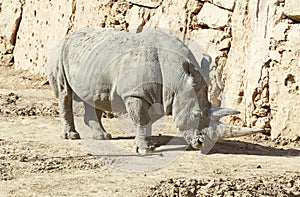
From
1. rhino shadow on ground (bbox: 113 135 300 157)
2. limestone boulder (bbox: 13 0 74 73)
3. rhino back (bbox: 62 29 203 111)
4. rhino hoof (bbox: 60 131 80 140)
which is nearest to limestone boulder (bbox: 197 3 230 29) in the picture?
rhino shadow on ground (bbox: 113 135 300 157)

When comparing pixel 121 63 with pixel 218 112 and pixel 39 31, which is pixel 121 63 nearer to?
pixel 218 112

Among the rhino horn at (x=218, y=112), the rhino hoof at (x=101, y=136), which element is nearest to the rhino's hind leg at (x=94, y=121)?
the rhino hoof at (x=101, y=136)

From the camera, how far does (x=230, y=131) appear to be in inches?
313

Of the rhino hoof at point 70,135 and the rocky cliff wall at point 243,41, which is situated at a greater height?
the rocky cliff wall at point 243,41

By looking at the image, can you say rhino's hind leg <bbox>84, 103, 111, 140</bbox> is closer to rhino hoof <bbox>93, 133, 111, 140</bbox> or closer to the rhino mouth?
rhino hoof <bbox>93, 133, 111, 140</bbox>

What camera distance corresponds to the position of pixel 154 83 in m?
7.84

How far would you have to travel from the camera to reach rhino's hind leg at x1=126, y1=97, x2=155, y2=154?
311 inches

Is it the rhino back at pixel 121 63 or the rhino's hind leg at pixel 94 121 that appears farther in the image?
the rhino's hind leg at pixel 94 121

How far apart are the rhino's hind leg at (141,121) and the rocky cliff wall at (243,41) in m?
1.97

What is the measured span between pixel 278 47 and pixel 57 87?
2.85m

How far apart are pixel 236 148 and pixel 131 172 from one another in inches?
77.5

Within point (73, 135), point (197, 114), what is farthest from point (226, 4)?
point (73, 135)

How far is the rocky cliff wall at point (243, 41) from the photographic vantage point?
902cm

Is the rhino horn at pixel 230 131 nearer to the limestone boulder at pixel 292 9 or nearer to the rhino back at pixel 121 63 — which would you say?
the rhino back at pixel 121 63
